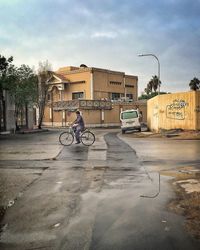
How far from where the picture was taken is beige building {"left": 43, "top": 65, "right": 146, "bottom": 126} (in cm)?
5797

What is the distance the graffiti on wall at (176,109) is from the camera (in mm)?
29469

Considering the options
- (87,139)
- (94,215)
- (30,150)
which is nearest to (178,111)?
(87,139)

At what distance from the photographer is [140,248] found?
15.3ft

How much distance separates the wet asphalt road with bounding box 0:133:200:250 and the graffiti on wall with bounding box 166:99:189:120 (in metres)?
19.8

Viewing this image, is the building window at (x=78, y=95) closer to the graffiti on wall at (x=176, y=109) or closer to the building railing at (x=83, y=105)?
the building railing at (x=83, y=105)

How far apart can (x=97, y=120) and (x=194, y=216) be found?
173 ft

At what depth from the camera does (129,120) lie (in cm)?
3594

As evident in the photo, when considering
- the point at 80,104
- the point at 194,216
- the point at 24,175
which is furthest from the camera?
the point at 80,104

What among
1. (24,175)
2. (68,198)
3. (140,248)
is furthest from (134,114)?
(140,248)

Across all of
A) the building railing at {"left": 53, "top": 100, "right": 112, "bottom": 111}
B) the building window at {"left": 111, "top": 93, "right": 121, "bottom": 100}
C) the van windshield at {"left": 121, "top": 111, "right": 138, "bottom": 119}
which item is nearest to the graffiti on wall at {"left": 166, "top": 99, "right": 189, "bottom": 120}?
the van windshield at {"left": 121, "top": 111, "right": 138, "bottom": 119}

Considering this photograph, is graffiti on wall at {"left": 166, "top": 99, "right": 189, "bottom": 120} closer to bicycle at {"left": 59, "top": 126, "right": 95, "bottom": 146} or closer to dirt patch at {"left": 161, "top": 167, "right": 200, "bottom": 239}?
bicycle at {"left": 59, "top": 126, "right": 95, "bottom": 146}

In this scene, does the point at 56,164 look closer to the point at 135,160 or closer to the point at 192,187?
the point at 135,160

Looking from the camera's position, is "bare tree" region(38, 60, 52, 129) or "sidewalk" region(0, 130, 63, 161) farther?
"bare tree" region(38, 60, 52, 129)

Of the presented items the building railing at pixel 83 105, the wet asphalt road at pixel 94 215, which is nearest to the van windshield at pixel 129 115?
the building railing at pixel 83 105
